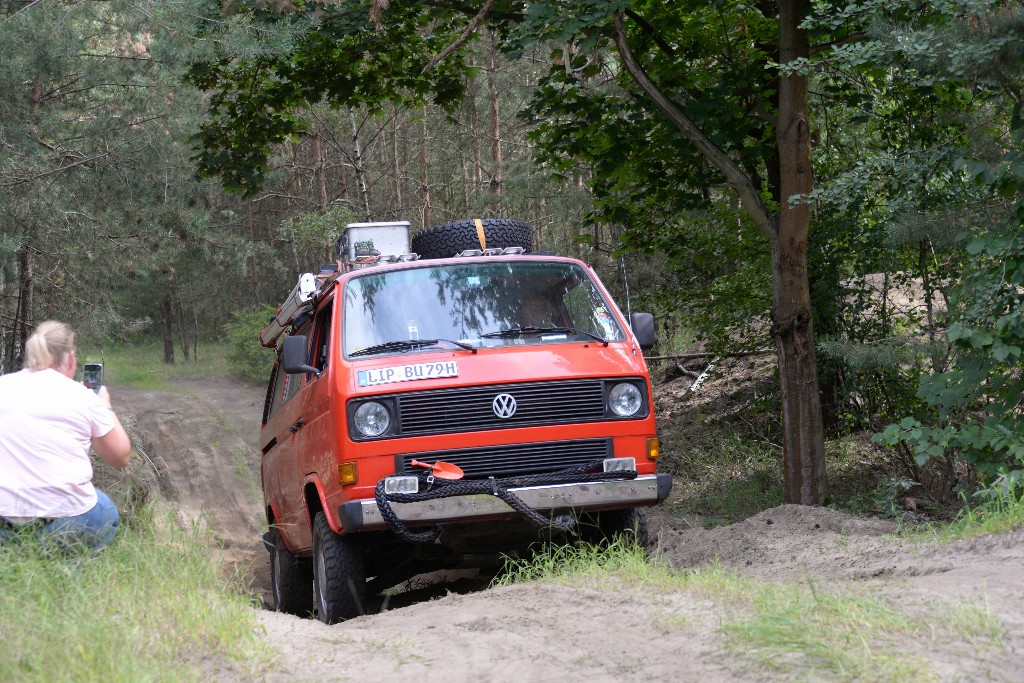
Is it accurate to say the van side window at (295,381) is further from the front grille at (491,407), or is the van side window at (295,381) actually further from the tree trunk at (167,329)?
the tree trunk at (167,329)

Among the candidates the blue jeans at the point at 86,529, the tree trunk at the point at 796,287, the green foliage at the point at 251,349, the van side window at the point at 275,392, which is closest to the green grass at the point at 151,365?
the green foliage at the point at 251,349

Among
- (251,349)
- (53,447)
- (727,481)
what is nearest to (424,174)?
(251,349)

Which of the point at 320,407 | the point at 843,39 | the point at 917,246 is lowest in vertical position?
the point at 320,407

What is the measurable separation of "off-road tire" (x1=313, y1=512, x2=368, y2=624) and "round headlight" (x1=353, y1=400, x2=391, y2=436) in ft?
2.30

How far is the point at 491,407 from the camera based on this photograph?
6469 millimetres

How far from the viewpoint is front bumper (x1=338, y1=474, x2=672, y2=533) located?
6211mm

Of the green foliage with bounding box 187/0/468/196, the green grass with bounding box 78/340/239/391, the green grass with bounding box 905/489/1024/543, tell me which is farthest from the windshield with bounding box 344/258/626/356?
the green grass with bounding box 78/340/239/391

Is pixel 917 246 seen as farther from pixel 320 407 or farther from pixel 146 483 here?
pixel 146 483

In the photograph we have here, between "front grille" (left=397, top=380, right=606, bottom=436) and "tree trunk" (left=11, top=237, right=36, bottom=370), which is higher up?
"tree trunk" (left=11, top=237, right=36, bottom=370)

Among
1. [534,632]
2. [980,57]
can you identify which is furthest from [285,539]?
[980,57]

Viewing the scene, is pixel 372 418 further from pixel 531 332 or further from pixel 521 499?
pixel 531 332

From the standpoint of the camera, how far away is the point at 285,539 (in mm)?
8250

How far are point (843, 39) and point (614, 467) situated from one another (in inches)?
211

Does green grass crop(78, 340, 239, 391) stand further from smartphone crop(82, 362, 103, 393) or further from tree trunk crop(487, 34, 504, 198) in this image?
smartphone crop(82, 362, 103, 393)
